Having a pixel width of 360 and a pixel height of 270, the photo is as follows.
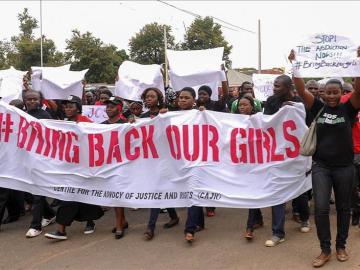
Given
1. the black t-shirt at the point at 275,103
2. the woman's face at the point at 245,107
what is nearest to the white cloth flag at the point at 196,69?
the woman's face at the point at 245,107

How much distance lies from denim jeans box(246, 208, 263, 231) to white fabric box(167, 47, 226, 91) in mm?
1880

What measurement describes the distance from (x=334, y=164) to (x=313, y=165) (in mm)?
227

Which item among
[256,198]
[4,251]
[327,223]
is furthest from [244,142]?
[4,251]

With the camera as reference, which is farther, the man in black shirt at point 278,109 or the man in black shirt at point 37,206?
the man in black shirt at point 37,206

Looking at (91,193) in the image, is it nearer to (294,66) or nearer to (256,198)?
(256,198)

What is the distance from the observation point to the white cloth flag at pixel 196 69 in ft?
21.2

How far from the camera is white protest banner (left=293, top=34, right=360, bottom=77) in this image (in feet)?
16.1

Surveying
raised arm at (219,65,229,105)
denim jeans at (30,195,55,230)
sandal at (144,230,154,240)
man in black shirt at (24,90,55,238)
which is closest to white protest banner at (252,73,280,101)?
raised arm at (219,65,229,105)

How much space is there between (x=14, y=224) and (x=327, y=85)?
4439 mm

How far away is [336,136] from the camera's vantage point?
4395mm

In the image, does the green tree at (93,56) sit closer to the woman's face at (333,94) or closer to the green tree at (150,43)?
the green tree at (150,43)

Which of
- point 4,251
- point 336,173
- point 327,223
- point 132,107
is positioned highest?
point 132,107

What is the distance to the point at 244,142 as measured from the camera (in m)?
5.33

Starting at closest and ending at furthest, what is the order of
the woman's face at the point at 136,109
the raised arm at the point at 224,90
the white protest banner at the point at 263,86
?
1. the raised arm at the point at 224,90
2. the woman's face at the point at 136,109
3. the white protest banner at the point at 263,86
